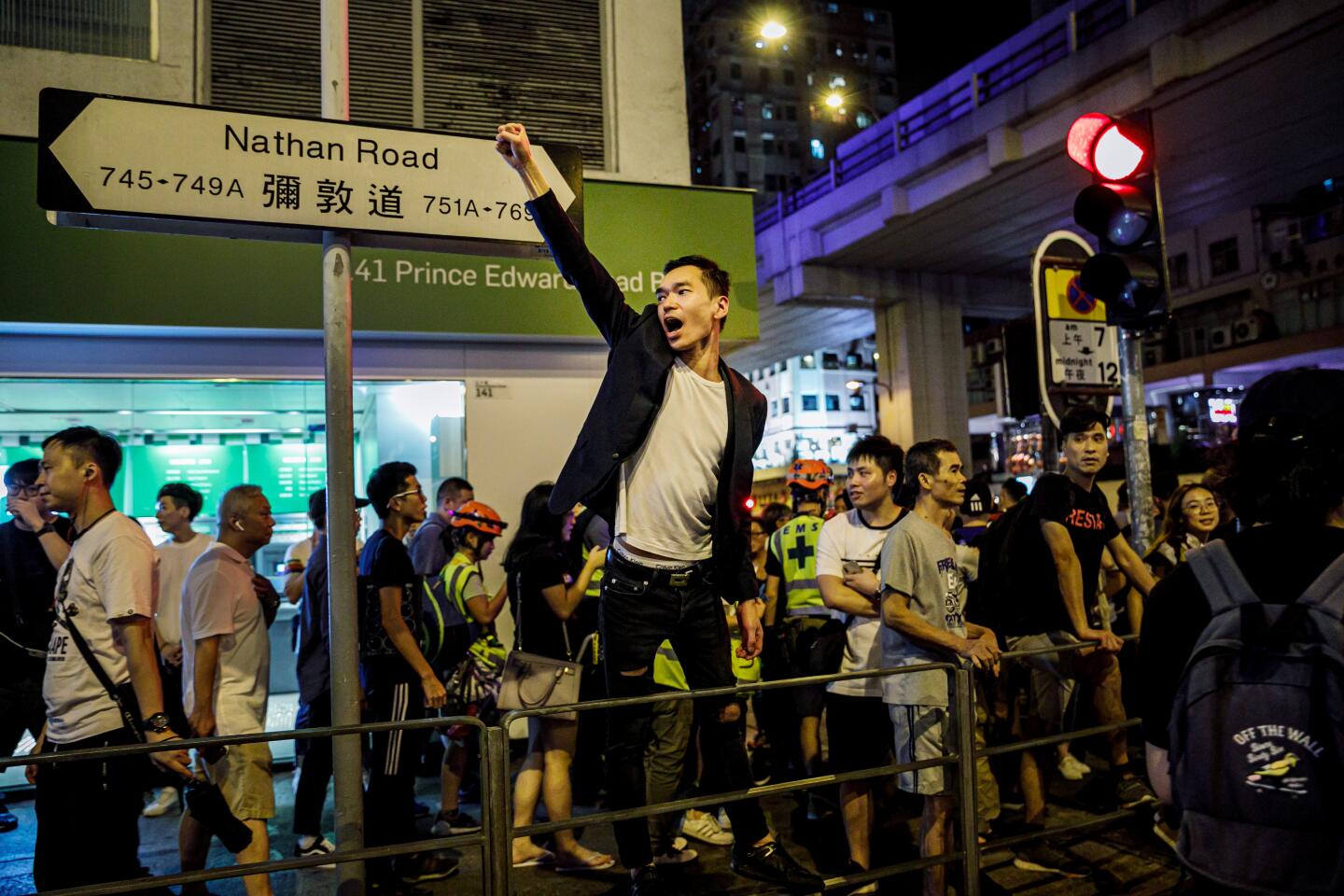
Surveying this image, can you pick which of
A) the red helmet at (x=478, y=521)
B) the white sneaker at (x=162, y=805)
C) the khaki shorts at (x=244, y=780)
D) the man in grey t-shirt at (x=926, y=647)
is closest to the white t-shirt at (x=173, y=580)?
the white sneaker at (x=162, y=805)

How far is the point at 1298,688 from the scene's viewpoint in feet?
6.73

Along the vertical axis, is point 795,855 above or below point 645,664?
below

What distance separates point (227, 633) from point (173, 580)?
2.78 m

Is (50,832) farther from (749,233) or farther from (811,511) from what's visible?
(749,233)

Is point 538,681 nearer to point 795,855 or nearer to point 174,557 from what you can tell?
point 795,855

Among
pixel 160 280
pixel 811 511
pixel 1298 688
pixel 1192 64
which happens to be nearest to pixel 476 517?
pixel 811 511

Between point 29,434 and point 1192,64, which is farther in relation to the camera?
point 1192,64

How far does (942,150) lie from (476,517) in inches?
674

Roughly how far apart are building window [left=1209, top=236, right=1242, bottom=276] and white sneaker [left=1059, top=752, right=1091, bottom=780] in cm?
2933

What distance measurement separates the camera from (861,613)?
5109mm

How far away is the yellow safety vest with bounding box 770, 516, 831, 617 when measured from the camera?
20.5 ft

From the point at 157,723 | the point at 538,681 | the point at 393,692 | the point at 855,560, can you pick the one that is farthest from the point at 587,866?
the point at 157,723

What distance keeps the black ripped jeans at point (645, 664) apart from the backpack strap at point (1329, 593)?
1.91 m

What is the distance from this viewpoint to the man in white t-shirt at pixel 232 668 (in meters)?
4.39
